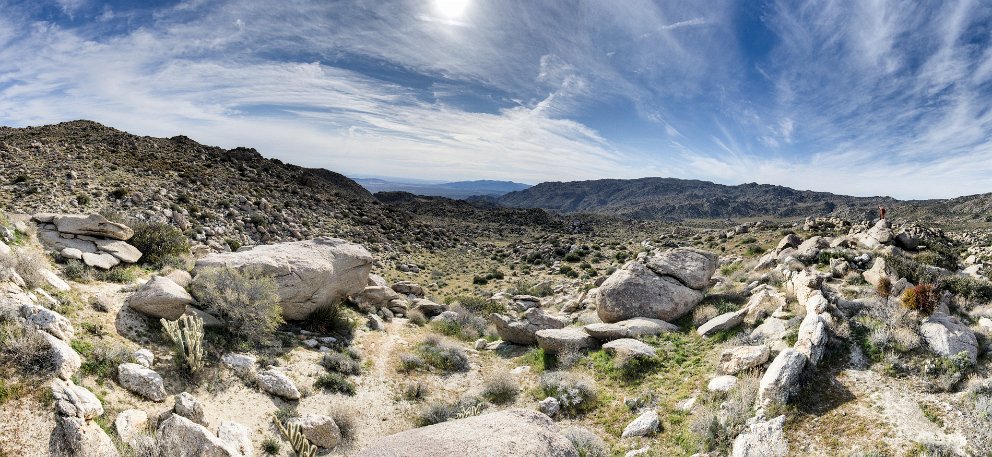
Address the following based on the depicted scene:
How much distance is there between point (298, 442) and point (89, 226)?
11473 mm

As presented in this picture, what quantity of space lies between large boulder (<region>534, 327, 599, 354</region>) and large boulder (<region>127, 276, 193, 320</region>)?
9850 millimetres

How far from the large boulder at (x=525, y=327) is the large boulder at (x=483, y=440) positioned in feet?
27.9

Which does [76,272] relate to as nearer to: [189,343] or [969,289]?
[189,343]

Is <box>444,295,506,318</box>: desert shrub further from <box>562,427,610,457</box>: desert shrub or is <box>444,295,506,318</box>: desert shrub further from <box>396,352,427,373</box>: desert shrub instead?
<box>562,427,610,457</box>: desert shrub

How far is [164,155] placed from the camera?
39031mm

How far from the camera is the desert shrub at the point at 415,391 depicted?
10981 mm

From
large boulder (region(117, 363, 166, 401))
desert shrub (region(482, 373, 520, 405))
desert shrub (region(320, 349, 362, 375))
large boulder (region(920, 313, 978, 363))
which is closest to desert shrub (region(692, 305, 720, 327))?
large boulder (region(920, 313, 978, 363))

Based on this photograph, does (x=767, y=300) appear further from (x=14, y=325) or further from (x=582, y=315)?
(x=14, y=325)

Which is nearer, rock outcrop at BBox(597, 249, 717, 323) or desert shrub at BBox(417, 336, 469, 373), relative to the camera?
desert shrub at BBox(417, 336, 469, 373)

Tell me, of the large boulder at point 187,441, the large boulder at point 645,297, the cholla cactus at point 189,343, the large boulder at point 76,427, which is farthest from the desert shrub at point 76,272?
the large boulder at point 645,297

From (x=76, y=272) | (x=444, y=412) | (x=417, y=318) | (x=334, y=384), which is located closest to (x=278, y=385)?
(x=334, y=384)

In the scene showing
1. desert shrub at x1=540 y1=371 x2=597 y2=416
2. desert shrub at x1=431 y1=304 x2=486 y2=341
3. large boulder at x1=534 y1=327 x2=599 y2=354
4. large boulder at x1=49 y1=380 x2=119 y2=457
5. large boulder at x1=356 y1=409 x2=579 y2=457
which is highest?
large boulder at x1=356 y1=409 x2=579 y2=457

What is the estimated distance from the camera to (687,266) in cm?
1593

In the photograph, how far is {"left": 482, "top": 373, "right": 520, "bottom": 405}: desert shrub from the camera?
11156 mm
